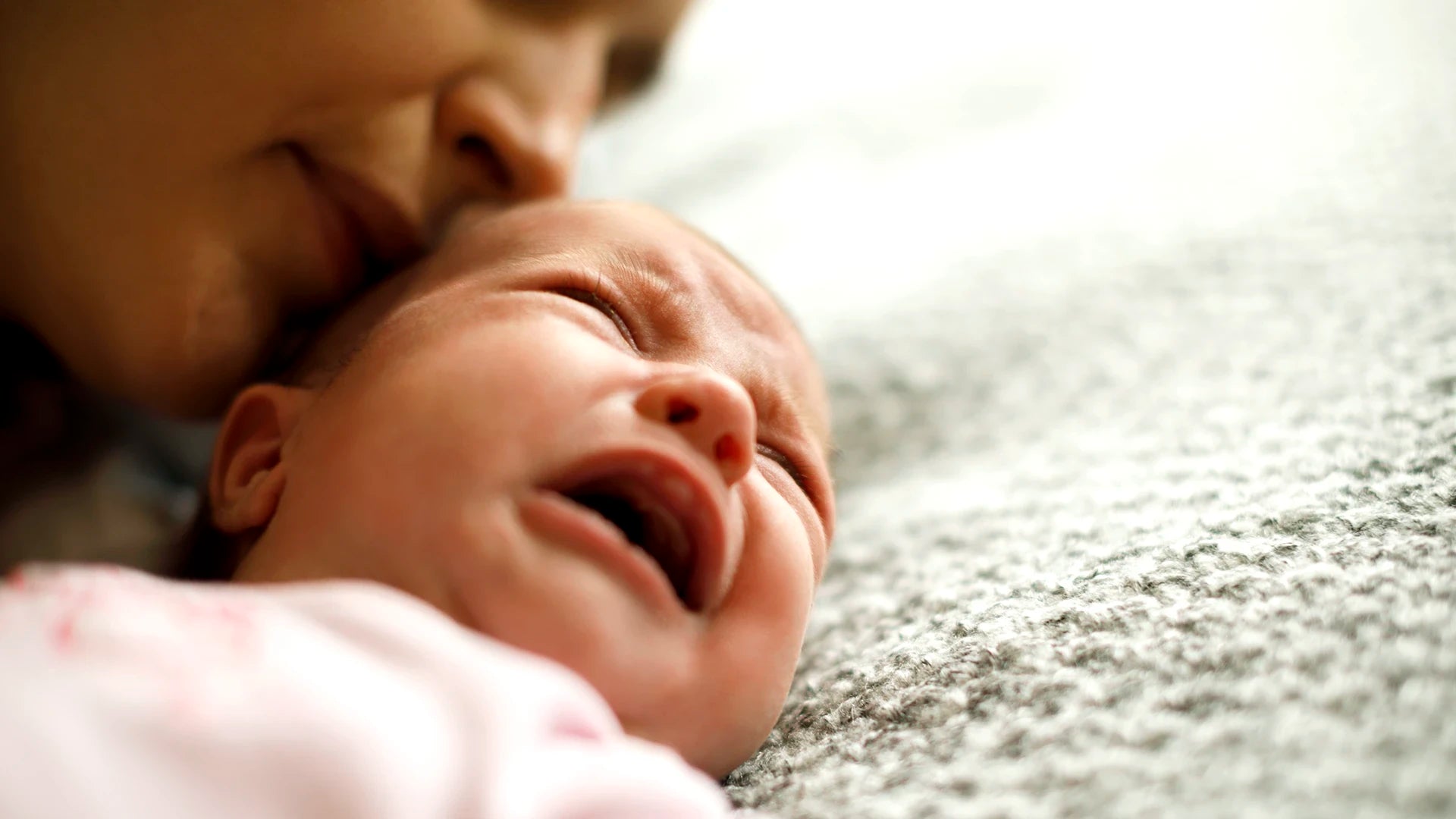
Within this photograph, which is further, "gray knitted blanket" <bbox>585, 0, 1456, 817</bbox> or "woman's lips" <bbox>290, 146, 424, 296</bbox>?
"woman's lips" <bbox>290, 146, 424, 296</bbox>

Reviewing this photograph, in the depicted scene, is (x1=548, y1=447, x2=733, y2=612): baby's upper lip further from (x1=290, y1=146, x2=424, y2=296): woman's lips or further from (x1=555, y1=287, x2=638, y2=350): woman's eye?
(x1=290, y1=146, x2=424, y2=296): woman's lips

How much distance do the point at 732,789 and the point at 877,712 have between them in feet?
0.27

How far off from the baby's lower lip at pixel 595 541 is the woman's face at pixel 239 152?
0.36 m

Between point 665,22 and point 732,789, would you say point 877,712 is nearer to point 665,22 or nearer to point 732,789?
point 732,789

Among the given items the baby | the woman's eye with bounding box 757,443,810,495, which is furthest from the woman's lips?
the woman's eye with bounding box 757,443,810,495

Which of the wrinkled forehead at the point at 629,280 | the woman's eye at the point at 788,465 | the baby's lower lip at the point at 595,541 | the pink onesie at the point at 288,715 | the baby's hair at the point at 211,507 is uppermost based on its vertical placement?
the wrinkled forehead at the point at 629,280

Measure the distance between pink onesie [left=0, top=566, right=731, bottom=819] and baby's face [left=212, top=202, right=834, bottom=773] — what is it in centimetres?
4

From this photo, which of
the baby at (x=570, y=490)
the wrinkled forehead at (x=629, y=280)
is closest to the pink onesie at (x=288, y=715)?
the baby at (x=570, y=490)

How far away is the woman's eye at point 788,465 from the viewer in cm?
74

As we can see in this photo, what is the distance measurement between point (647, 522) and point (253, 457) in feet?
0.93

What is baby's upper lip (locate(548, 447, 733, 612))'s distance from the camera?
1.92ft

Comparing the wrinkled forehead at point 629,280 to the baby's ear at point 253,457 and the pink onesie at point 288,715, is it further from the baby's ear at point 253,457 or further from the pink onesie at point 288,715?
the pink onesie at point 288,715

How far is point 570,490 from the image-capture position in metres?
0.59

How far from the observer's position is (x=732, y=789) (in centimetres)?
57
